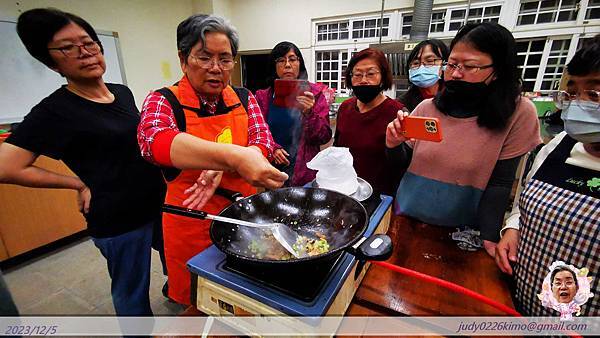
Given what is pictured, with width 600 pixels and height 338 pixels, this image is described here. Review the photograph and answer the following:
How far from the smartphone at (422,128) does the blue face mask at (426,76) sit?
3.62 ft

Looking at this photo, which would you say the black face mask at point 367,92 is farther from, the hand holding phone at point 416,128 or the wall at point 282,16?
the wall at point 282,16

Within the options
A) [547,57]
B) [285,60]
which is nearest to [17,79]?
[285,60]

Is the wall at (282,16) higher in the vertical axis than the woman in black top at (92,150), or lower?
higher

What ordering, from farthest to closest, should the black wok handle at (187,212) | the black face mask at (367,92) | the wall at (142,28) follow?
the wall at (142,28) < the black face mask at (367,92) < the black wok handle at (187,212)

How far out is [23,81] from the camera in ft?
9.37

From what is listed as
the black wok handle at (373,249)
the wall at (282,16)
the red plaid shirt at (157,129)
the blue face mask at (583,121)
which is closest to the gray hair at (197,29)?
the red plaid shirt at (157,129)

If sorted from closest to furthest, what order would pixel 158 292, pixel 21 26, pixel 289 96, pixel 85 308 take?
pixel 21 26 < pixel 289 96 < pixel 85 308 < pixel 158 292

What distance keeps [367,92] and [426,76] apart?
1.85 ft

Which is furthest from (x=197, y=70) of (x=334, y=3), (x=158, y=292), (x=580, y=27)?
(x=580, y=27)

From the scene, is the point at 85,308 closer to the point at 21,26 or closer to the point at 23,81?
the point at 21,26

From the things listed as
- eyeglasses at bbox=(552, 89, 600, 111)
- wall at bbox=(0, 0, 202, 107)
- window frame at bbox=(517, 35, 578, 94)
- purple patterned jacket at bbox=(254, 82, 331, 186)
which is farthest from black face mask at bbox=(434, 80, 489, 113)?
wall at bbox=(0, 0, 202, 107)

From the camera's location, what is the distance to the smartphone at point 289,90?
1656 millimetres

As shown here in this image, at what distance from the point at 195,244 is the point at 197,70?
694 millimetres

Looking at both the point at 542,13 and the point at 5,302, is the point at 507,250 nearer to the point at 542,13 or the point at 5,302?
the point at 5,302
